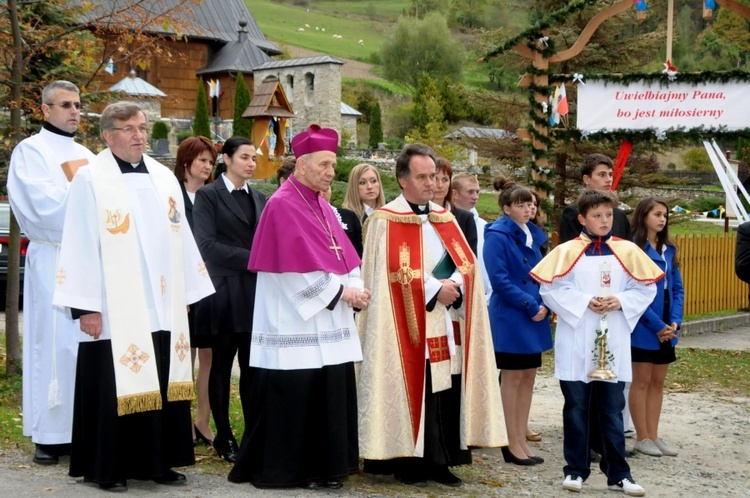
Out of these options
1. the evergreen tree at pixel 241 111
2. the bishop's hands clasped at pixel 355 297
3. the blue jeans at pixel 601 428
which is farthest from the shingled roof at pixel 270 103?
the bishop's hands clasped at pixel 355 297

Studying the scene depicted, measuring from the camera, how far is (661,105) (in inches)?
511

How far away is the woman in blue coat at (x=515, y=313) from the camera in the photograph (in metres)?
6.86

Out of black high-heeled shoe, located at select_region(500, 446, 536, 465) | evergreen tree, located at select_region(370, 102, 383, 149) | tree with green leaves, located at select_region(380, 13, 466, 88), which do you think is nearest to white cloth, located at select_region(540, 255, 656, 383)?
black high-heeled shoe, located at select_region(500, 446, 536, 465)

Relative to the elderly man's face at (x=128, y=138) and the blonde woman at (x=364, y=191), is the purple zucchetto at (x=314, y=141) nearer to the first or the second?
the elderly man's face at (x=128, y=138)

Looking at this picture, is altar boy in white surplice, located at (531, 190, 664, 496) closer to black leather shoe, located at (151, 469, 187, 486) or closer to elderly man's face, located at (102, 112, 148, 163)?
black leather shoe, located at (151, 469, 187, 486)

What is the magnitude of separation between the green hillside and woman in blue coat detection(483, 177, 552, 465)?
306 feet

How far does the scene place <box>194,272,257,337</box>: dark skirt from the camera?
6.47 metres

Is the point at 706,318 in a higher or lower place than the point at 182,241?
lower

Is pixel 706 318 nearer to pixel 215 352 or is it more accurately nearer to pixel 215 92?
pixel 215 352

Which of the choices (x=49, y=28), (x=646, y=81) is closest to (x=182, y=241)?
(x=49, y=28)

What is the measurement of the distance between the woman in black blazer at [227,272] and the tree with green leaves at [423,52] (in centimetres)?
8530

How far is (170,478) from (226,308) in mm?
1229

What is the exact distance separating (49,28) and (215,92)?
1704 inches

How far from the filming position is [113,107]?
577cm
